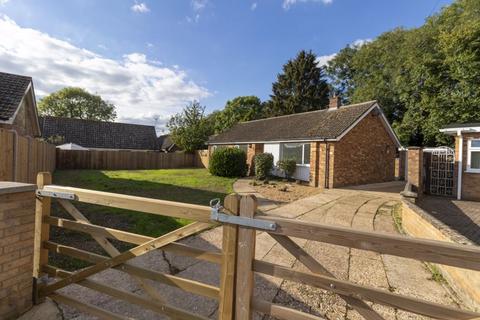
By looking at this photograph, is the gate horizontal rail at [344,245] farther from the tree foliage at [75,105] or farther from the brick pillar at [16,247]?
the tree foliage at [75,105]

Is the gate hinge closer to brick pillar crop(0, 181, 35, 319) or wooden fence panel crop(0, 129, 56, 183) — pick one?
brick pillar crop(0, 181, 35, 319)

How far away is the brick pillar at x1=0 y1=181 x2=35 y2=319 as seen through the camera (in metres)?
2.58

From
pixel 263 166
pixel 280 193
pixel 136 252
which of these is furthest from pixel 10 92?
pixel 263 166

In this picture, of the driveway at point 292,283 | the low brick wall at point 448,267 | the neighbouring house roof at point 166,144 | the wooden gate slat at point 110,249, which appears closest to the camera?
the wooden gate slat at point 110,249

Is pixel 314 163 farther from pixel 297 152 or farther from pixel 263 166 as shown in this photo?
pixel 263 166

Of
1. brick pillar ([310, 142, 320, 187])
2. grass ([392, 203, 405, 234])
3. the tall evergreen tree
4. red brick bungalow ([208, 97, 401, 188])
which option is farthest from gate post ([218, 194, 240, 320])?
the tall evergreen tree

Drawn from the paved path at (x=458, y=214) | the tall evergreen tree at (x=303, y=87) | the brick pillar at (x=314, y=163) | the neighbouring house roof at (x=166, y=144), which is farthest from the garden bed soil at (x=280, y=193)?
the tall evergreen tree at (x=303, y=87)

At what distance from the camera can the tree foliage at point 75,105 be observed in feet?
145

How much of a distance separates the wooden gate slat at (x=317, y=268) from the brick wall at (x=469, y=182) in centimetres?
1257

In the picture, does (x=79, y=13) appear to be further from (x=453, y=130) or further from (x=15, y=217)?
(x=453, y=130)

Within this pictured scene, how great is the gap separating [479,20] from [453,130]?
1265 cm

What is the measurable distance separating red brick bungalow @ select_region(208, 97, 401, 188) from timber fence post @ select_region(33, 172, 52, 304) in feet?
40.7

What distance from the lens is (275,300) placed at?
10.4 ft

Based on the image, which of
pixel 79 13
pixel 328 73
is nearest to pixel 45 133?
pixel 79 13
